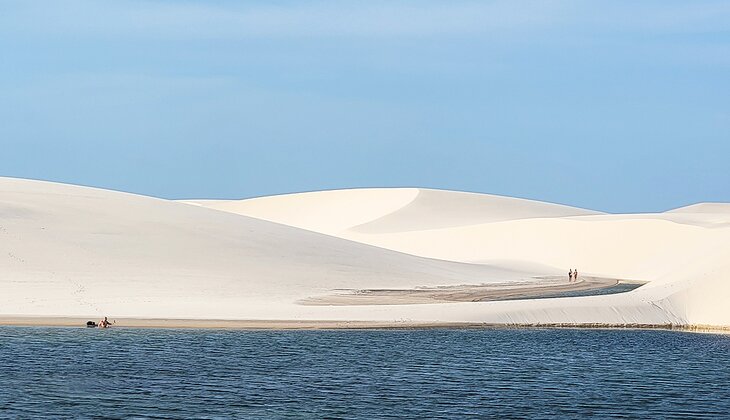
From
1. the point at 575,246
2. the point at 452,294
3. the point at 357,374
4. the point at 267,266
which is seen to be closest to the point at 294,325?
the point at 357,374

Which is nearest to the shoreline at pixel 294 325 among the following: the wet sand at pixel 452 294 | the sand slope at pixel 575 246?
the sand slope at pixel 575 246

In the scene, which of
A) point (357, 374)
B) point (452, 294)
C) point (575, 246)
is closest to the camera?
point (357, 374)

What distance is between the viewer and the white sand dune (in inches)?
2404

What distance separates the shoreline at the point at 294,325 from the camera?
56469 millimetres

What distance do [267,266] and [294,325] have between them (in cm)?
2412

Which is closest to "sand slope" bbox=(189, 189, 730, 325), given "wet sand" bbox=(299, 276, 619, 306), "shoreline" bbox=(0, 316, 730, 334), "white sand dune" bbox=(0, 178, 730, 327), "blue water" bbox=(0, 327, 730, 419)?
"white sand dune" bbox=(0, 178, 730, 327)

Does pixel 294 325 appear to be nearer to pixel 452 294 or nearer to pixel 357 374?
pixel 357 374

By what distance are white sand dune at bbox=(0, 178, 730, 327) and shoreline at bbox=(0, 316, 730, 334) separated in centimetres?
55

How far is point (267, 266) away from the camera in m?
81.3

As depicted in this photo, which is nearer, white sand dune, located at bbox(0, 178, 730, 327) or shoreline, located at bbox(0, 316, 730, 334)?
shoreline, located at bbox(0, 316, 730, 334)

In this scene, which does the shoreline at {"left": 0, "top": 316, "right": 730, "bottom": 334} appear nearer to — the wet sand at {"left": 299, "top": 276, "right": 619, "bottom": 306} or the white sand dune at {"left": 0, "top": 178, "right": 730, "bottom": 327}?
the white sand dune at {"left": 0, "top": 178, "right": 730, "bottom": 327}

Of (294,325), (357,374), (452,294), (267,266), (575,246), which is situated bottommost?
(357,374)

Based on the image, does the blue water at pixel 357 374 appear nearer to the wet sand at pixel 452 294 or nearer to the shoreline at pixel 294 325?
the shoreline at pixel 294 325

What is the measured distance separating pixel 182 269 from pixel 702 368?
1605 inches
